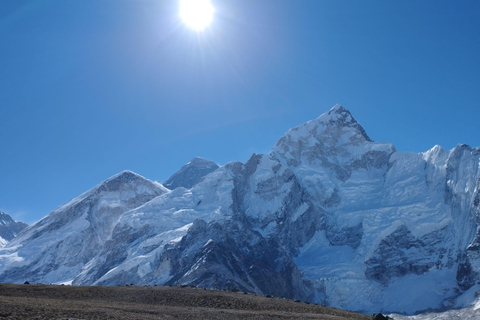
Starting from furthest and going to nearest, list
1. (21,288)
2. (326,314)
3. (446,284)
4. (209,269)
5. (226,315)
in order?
1. (446,284)
2. (209,269)
3. (21,288)
4. (326,314)
5. (226,315)

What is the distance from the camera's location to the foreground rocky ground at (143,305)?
40625 mm

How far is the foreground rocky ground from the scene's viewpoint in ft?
133

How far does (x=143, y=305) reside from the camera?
50.7 m

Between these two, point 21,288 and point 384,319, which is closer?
point 384,319

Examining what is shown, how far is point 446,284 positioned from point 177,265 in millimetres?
108318

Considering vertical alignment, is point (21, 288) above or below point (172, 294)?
above

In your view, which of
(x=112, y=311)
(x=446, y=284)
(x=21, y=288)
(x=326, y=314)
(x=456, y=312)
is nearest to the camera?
(x=112, y=311)

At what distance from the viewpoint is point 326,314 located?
51438mm

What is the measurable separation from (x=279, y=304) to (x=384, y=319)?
36.8ft

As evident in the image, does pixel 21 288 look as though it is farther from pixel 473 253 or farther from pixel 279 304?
pixel 473 253

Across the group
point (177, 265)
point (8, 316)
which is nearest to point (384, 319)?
point (8, 316)

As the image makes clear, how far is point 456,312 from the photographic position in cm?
17275

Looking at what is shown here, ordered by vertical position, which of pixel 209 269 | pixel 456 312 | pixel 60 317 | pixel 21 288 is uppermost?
pixel 209 269

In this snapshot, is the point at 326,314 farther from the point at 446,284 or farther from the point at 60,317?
the point at 446,284
